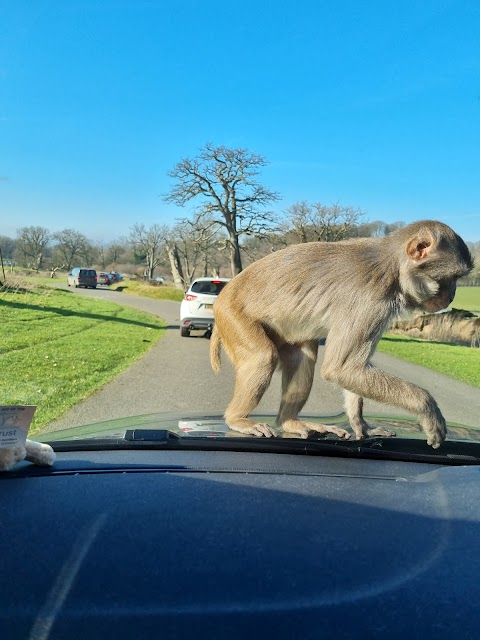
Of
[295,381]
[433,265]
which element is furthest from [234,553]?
[295,381]

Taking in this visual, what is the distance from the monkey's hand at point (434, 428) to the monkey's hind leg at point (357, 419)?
246 millimetres

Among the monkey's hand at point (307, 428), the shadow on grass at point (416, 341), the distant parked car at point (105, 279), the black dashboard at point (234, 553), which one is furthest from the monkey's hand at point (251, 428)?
the distant parked car at point (105, 279)

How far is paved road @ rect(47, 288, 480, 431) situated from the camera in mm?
8508

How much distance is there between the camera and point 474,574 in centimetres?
187

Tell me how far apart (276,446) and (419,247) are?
2.00m

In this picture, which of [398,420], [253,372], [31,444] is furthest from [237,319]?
[31,444]

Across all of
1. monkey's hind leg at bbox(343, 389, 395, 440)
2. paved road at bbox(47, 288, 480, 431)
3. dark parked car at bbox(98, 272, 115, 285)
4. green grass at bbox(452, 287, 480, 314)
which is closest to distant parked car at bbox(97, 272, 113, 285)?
dark parked car at bbox(98, 272, 115, 285)

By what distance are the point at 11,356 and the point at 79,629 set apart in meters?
11.5

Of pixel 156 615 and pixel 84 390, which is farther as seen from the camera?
pixel 84 390

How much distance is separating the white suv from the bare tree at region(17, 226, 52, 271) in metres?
39.7

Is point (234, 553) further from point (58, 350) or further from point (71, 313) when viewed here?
point (71, 313)

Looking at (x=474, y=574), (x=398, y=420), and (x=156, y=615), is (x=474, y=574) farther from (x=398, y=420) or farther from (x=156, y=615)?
(x=398, y=420)

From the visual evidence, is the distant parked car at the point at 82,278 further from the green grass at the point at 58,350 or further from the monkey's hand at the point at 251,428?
the monkey's hand at the point at 251,428

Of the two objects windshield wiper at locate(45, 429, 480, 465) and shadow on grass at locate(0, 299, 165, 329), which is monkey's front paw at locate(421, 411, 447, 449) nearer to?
windshield wiper at locate(45, 429, 480, 465)
